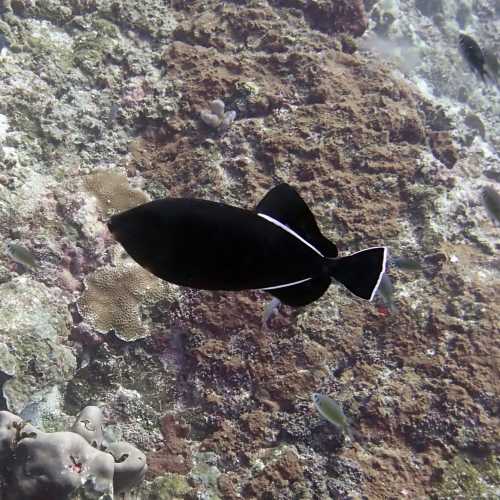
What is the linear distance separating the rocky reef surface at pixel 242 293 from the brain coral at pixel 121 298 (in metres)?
0.02

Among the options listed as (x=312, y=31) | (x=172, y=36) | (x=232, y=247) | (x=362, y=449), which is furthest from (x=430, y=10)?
(x=232, y=247)

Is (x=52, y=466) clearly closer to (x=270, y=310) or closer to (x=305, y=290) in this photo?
(x=270, y=310)

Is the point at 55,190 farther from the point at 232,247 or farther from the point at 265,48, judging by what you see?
the point at 232,247

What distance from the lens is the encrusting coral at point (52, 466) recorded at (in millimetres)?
3119

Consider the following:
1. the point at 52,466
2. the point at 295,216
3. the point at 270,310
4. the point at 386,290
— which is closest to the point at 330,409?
the point at 270,310

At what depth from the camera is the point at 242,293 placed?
13.4 feet

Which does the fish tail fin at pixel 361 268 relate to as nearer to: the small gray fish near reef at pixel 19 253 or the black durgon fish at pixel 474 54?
the small gray fish near reef at pixel 19 253

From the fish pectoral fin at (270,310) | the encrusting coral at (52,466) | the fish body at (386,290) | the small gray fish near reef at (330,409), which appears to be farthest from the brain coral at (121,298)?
the fish body at (386,290)

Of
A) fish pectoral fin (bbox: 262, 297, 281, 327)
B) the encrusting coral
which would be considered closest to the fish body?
fish pectoral fin (bbox: 262, 297, 281, 327)

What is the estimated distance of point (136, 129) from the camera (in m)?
5.48

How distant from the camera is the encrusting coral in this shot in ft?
10.2

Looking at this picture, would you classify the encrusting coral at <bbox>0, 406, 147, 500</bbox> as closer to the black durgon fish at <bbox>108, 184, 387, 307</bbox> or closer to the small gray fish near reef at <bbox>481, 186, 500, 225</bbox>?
the black durgon fish at <bbox>108, 184, 387, 307</bbox>

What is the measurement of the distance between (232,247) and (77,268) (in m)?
3.89

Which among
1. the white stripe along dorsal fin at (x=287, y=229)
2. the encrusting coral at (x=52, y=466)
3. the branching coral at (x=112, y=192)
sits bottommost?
the encrusting coral at (x=52, y=466)
